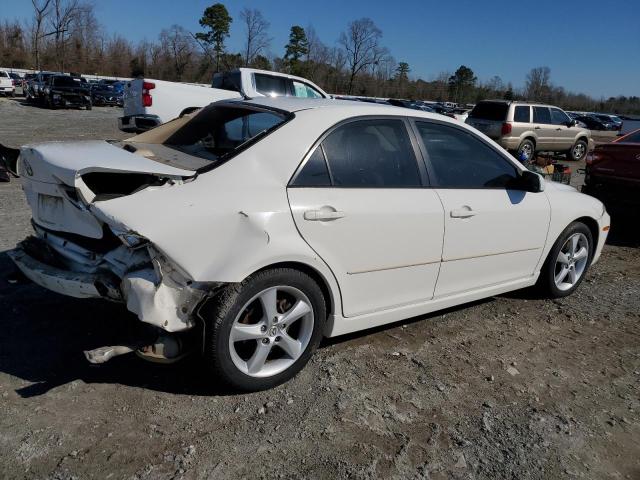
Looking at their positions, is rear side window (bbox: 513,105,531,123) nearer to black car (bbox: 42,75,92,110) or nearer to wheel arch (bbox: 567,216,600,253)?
wheel arch (bbox: 567,216,600,253)

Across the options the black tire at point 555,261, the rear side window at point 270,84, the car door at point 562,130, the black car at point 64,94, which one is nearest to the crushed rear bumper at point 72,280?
the black tire at point 555,261

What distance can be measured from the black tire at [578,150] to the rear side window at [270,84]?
1120cm

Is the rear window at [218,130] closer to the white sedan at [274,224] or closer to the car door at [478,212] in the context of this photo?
the white sedan at [274,224]

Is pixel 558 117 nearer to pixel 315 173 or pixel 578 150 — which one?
pixel 578 150

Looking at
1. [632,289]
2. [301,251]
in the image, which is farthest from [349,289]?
[632,289]

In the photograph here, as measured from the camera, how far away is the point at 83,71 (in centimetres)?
6862

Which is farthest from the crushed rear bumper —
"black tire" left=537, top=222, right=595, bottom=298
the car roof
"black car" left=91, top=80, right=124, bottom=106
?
"black car" left=91, top=80, right=124, bottom=106

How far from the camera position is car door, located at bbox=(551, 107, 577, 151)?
1717 centimetres

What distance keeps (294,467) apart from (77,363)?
1.55m

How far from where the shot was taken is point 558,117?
679 inches

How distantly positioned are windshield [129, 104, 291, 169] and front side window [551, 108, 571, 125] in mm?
15782

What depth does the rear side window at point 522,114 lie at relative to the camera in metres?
16.0

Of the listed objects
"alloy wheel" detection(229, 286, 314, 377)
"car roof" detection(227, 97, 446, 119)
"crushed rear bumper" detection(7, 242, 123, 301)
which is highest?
"car roof" detection(227, 97, 446, 119)

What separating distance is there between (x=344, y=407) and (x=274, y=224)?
3.60ft
